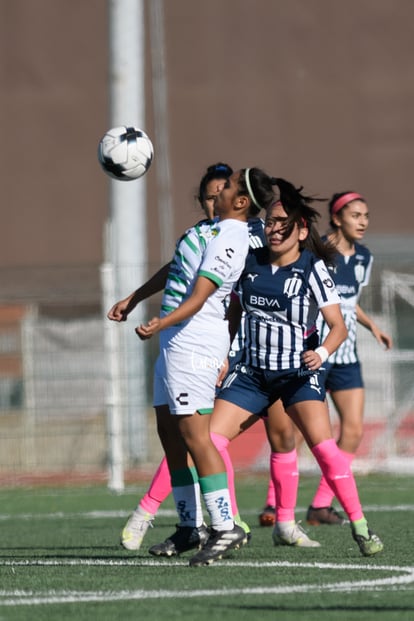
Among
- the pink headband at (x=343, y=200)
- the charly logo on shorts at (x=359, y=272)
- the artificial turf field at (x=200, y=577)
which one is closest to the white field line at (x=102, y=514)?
the artificial turf field at (x=200, y=577)

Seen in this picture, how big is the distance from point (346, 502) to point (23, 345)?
9.79 metres

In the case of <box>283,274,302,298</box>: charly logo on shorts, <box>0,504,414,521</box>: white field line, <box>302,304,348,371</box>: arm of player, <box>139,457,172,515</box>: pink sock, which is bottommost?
<box>0,504,414,521</box>: white field line

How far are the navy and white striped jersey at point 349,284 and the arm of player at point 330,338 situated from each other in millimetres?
2589

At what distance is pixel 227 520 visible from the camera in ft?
23.7

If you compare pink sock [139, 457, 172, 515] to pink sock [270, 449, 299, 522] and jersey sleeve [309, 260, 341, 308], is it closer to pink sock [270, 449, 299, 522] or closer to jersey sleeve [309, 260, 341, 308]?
pink sock [270, 449, 299, 522]

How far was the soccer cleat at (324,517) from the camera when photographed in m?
10.0

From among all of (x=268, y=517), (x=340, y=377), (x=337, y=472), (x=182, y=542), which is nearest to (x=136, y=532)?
(x=182, y=542)

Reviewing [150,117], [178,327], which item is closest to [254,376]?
[178,327]

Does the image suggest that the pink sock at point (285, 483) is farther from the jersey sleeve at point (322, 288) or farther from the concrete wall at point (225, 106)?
the concrete wall at point (225, 106)

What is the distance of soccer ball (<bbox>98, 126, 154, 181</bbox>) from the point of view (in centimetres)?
879

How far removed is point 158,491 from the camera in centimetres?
822

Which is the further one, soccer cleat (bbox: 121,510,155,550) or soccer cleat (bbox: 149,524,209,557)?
soccer cleat (bbox: 121,510,155,550)

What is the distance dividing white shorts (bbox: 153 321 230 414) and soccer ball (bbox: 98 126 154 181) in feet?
5.72

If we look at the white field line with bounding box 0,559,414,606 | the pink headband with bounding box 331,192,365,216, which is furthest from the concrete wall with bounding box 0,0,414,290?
the white field line with bounding box 0,559,414,606
